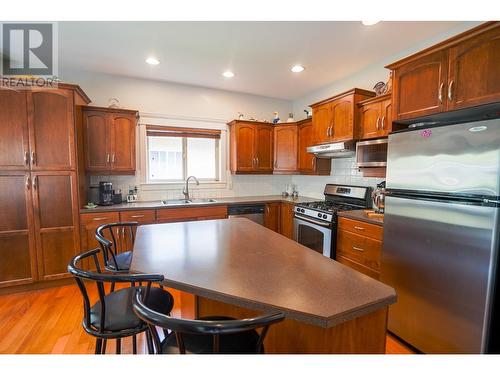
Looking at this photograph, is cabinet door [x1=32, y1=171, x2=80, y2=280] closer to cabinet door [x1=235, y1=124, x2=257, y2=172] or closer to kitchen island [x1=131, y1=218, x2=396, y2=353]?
kitchen island [x1=131, y1=218, x2=396, y2=353]

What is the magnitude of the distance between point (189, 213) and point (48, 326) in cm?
178

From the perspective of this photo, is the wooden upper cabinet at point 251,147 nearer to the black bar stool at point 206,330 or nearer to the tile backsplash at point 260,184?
the tile backsplash at point 260,184

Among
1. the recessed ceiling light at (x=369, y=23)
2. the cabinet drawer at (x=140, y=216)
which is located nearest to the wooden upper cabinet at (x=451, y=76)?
the recessed ceiling light at (x=369, y=23)

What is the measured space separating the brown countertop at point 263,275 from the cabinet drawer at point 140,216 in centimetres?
146

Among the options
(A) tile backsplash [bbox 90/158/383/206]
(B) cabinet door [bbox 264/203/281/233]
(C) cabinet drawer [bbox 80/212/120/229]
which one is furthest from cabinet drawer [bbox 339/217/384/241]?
(C) cabinet drawer [bbox 80/212/120/229]

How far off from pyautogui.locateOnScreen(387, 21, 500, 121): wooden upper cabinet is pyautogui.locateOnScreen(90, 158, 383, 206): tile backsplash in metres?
1.21

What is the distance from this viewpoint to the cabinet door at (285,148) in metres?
4.05

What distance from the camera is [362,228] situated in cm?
243

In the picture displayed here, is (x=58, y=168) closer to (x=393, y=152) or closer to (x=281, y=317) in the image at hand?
(x=281, y=317)

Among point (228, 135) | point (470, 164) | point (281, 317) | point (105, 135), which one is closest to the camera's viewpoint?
point (281, 317)

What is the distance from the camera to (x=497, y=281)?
1469 millimetres

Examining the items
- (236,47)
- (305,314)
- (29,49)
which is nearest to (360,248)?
(305,314)
